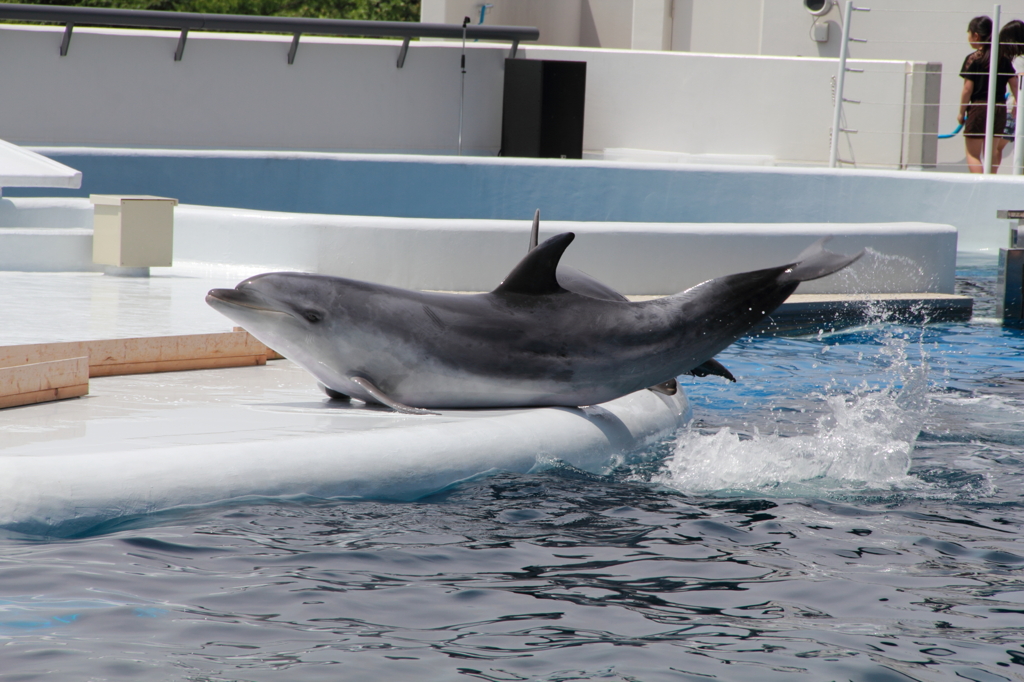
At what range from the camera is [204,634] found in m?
3.83

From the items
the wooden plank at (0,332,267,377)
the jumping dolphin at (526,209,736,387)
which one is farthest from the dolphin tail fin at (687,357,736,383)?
the wooden plank at (0,332,267,377)

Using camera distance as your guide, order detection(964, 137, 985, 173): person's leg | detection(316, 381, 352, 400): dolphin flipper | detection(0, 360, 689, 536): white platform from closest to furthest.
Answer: detection(0, 360, 689, 536): white platform → detection(316, 381, 352, 400): dolphin flipper → detection(964, 137, 985, 173): person's leg

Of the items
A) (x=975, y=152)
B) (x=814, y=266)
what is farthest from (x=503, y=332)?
(x=975, y=152)

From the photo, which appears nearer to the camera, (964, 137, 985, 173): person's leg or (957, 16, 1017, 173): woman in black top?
(964, 137, 985, 173): person's leg

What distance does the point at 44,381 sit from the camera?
5922 mm

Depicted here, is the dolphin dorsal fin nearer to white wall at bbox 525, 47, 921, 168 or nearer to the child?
the child

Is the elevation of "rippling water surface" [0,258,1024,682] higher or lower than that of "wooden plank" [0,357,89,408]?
lower

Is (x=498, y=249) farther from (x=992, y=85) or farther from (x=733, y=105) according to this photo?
(x=733, y=105)

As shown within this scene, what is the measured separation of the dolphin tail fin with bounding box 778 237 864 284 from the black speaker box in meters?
13.3

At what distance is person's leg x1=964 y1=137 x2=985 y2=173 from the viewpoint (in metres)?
17.9

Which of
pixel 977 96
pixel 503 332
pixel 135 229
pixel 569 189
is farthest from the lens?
Answer: pixel 977 96

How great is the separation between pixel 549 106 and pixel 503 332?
1372cm

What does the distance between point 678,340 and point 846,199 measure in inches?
413

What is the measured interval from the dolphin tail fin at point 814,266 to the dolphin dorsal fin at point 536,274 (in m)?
1.06
